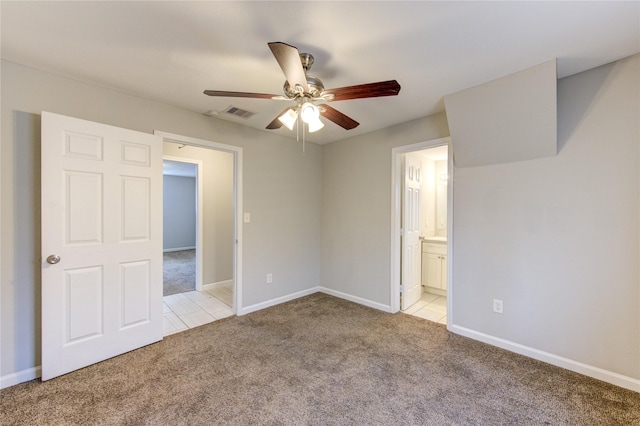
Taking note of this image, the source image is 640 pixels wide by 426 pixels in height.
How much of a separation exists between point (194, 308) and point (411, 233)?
304 cm

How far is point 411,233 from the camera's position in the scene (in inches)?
142

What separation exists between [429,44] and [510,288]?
7.15 ft

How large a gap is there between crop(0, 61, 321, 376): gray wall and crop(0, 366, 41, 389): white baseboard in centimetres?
2

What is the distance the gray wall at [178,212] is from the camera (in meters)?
8.29

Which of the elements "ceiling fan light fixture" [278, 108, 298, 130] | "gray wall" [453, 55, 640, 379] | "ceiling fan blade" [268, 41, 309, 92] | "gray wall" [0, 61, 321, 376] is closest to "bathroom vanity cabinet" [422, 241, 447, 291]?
"gray wall" [453, 55, 640, 379]

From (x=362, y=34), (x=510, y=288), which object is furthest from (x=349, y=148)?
(x=510, y=288)

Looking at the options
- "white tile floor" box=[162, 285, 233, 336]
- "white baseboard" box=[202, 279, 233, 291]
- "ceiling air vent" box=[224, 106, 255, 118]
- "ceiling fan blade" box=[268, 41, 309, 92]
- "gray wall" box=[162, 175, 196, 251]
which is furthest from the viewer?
"gray wall" box=[162, 175, 196, 251]

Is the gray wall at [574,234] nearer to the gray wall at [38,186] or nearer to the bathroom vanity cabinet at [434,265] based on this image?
the bathroom vanity cabinet at [434,265]

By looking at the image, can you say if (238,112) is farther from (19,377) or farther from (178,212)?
(178,212)

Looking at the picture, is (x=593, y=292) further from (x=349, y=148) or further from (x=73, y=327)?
(x=73, y=327)

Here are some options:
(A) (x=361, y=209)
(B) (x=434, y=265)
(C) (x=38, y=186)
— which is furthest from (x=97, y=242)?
(B) (x=434, y=265)

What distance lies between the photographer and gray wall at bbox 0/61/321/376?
1.95 metres

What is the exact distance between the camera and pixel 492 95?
7.22 feet

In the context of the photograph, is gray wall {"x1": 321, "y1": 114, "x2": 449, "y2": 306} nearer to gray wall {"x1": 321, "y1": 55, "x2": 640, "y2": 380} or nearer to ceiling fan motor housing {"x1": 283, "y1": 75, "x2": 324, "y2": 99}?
gray wall {"x1": 321, "y1": 55, "x2": 640, "y2": 380}
